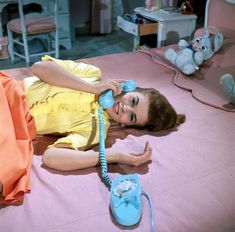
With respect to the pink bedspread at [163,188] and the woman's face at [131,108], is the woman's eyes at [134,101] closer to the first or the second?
the woman's face at [131,108]

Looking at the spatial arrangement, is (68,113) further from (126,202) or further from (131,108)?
(126,202)

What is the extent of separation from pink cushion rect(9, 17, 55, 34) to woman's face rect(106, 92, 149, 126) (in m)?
2.04

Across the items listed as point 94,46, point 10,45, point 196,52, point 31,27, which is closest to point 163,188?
point 196,52

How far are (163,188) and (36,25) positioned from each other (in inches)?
97.2

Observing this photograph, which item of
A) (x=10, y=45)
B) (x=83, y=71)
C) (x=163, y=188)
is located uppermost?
(x=83, y=71)

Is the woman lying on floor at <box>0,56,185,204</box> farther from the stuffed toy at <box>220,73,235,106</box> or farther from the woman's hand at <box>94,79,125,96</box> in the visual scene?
the stuffed toy at <box>220,73,235,106</box>

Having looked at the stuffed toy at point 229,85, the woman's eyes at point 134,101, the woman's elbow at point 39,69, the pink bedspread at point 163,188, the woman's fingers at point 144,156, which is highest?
the woman's elbow at point 39,69

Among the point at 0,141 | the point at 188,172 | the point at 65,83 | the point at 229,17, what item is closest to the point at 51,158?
the point at 0,141

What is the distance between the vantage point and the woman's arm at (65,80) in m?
1.43

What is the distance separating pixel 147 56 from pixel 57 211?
5.13ft

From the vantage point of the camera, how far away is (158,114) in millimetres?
1499

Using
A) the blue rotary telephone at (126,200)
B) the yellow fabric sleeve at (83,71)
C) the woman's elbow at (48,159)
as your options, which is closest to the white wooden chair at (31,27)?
the yellow fabric sleeve at (83,71)

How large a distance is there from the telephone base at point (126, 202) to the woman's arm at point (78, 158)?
0.19 meters

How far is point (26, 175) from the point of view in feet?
3.94
